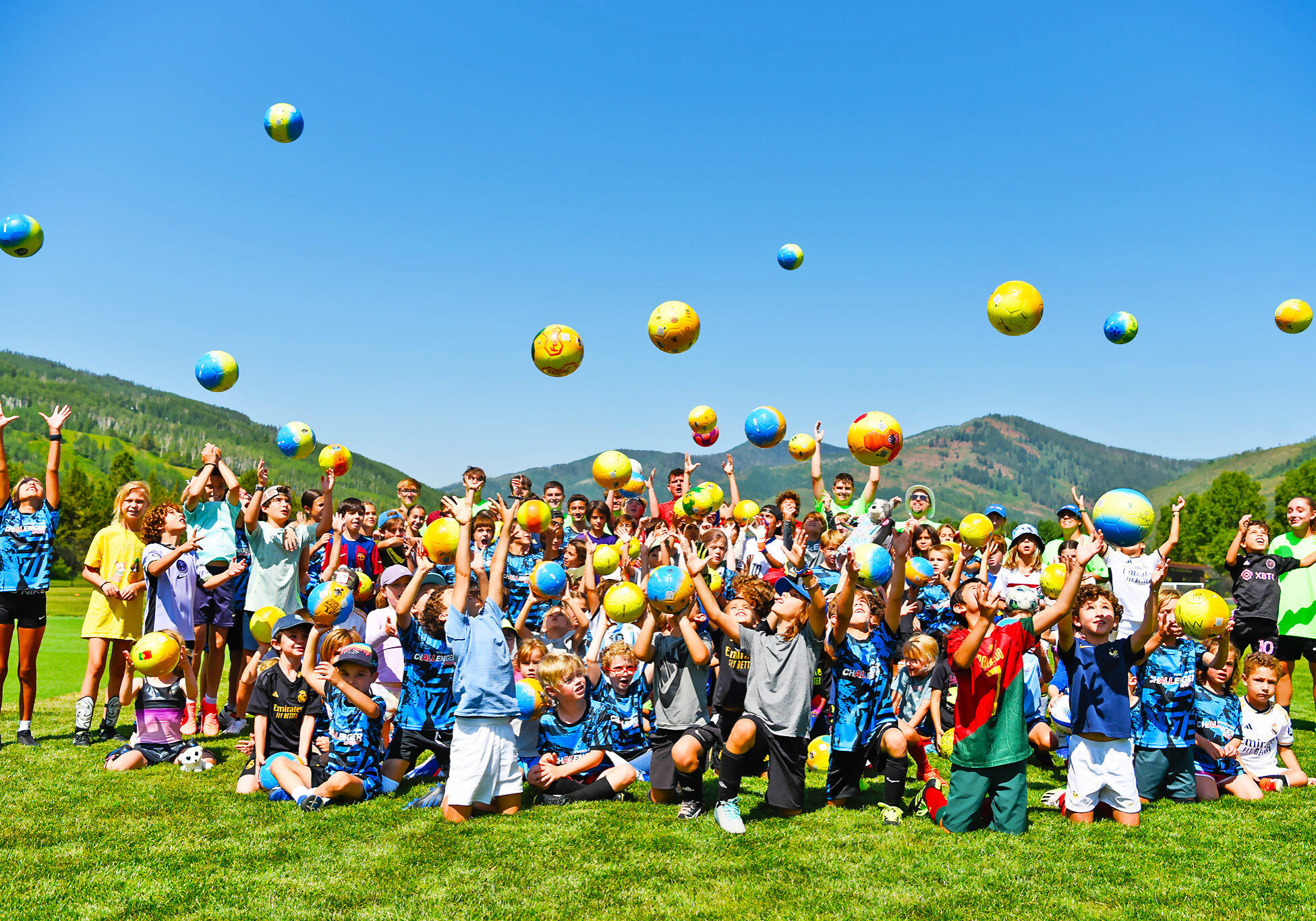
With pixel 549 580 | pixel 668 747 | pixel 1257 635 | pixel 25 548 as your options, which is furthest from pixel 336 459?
pixel 1257 635

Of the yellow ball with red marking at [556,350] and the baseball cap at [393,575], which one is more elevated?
the yellow ball with red marking at [556,350]

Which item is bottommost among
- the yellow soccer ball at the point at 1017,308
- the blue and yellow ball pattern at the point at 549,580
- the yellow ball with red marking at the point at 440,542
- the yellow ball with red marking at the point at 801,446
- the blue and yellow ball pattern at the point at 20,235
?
the blue and yellow ball pattern at the point at 549,580

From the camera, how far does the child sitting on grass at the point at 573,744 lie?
20.9ft

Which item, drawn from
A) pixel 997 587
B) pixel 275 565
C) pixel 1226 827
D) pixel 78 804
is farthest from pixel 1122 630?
pixel 78 804

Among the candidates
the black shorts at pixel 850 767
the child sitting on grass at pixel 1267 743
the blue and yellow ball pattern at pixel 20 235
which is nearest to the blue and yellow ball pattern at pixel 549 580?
the black shorts at pixel 850 767

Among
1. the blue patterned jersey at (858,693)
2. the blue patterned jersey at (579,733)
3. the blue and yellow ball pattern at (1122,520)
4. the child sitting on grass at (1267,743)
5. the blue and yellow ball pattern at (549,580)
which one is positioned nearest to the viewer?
the blue and yellow ball pattern at (1122,520)

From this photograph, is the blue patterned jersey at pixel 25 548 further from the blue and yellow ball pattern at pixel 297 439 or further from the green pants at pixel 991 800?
the green pants at pixel 991 800

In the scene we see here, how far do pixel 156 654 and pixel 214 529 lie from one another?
193 cm

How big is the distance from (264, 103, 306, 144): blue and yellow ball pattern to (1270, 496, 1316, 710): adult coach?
12.1 meters

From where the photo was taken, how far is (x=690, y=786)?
6.08 meters

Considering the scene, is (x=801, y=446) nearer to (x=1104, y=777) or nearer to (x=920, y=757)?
(x=920, y=757)

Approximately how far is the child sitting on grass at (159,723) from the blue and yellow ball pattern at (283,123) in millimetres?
6481

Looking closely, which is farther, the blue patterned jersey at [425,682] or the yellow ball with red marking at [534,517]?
the yellow ball with red marking at [534,517]

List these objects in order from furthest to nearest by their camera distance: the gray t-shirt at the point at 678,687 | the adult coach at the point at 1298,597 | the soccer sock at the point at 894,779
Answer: the adult coach at the point at 1298,597 → the gray t-shirt at the point at 678,687 → the soccer sock at the point at 894,779
